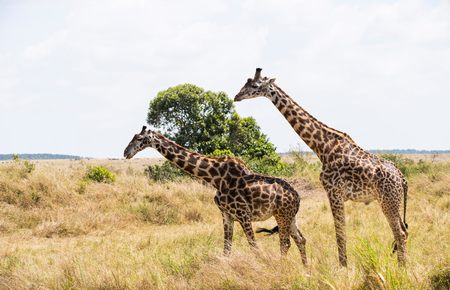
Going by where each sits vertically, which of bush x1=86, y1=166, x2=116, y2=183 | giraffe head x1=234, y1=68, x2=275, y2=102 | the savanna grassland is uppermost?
giraffe head x1=234, y1=68, x2=275, y2=102

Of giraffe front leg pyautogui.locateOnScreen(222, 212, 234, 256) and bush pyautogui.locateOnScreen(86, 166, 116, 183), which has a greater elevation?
bush pyautogui.locateOnScreen(86, 166, 116, 183)

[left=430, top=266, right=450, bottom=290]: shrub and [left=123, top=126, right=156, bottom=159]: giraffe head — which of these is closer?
[left=430, top=266, right=450, bottom=290]: shrub

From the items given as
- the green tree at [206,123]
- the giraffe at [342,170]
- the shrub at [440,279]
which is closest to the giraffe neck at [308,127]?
the giraffe at [342,170]

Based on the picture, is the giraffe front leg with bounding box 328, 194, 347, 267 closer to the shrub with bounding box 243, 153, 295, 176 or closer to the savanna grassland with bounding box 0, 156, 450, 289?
the savanna grassland with bounding box 0, 156, 450, 289

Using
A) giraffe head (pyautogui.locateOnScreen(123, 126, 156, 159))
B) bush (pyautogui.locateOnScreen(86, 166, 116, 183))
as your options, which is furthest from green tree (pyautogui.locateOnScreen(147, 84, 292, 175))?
giraffe head (pyautogui.locateOnScreen(123, 126, 156, 159))

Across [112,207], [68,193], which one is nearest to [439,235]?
[112,207]

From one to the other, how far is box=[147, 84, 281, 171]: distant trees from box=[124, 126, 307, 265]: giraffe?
896 inches

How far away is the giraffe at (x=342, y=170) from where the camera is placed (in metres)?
8.38

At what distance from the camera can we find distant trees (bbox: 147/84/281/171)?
32281mm

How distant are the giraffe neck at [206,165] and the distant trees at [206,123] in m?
22.7

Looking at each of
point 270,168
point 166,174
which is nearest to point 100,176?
point 166,174

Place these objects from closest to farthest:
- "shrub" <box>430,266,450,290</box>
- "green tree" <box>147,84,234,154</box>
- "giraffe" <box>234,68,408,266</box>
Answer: "shrub" <box>430,266,450,290</box> → "giraffe" <box>234,68,408,266</box> → "green tree" <box>147,84,234,154</box>

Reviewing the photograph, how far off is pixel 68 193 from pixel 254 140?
55.3 ft

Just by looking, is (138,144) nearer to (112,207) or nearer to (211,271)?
(211,271)
